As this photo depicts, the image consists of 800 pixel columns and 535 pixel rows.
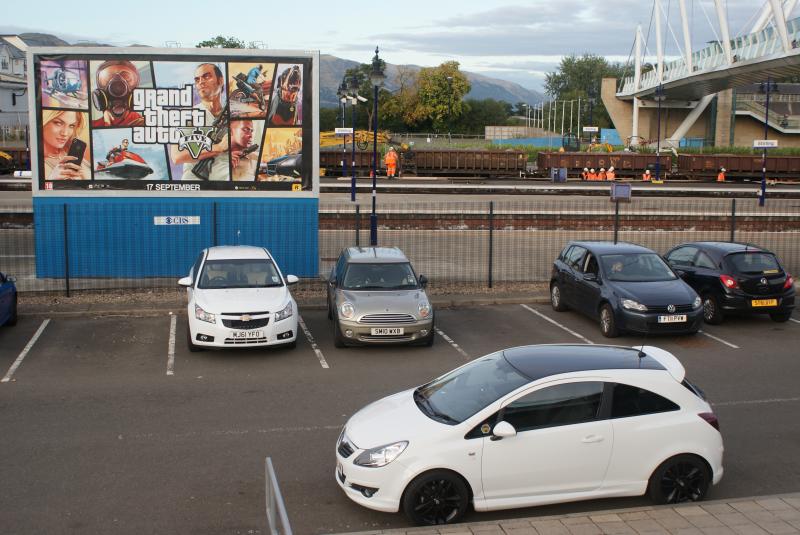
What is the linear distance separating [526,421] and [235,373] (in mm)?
6052

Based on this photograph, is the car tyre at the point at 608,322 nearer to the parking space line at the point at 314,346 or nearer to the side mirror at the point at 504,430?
the parking space line at the point at 314,346

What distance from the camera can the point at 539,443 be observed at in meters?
6.61

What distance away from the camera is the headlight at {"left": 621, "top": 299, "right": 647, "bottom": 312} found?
13422 mm

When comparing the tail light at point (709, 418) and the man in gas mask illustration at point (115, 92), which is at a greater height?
the man in gas mask illustration at point (115, 92)

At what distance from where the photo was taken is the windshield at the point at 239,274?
43.8ft

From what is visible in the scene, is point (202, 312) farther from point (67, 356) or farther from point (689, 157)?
point (689, 157)

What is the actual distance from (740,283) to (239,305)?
348 inches

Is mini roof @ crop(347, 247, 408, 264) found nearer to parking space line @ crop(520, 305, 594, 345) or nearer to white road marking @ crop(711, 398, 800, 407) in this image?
parking space line @ crop(520, 305, 594, 345)

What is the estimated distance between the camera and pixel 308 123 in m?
18.5

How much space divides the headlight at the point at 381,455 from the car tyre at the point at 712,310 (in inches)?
399

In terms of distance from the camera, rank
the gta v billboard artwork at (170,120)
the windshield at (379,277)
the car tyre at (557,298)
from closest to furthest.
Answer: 1. the windshield at (379,277)
2. the car tyre at (557,298)
3. the gta v billboard artwork at (170,120)

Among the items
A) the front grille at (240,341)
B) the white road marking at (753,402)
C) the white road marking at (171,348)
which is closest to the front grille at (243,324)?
the front grille at (240,341)

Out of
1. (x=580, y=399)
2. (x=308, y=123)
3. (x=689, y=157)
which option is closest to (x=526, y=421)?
(x=580, y=399)

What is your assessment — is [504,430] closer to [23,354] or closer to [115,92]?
A: [23,354]
